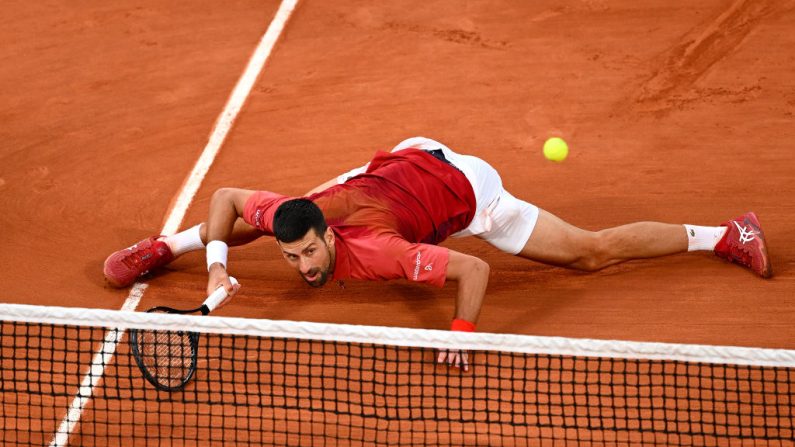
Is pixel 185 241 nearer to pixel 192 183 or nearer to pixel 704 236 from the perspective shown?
pixel 192 183

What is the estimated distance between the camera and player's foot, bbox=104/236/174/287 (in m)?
Answer: 7.79

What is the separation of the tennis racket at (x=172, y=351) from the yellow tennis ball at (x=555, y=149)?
2960 millimetres

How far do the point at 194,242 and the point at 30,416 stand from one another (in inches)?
67.4

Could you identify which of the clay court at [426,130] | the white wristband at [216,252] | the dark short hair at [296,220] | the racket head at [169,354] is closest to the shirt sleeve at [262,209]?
the white wristband at [216,252]

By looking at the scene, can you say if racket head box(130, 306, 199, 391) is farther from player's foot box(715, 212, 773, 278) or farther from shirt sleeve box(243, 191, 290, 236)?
player's foot box(715, 212, 773, 278)

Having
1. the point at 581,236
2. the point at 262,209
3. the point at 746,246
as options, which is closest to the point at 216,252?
the point at 262,209

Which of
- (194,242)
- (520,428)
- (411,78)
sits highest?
(411,78)

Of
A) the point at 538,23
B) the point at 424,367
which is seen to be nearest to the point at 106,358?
the point at 424,367

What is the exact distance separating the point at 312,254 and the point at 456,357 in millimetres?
1088

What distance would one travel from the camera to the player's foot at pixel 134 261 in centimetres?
779

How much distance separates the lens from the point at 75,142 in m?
9.38

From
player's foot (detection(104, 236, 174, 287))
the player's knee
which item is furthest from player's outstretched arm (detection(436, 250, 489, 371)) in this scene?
player's foot (detection(104, 236, 174, 287))

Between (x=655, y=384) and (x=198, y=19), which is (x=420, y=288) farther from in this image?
(x=198, y=19)

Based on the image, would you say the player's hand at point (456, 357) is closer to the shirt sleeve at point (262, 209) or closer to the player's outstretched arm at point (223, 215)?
the shirt sleeve at point (262, 209)
